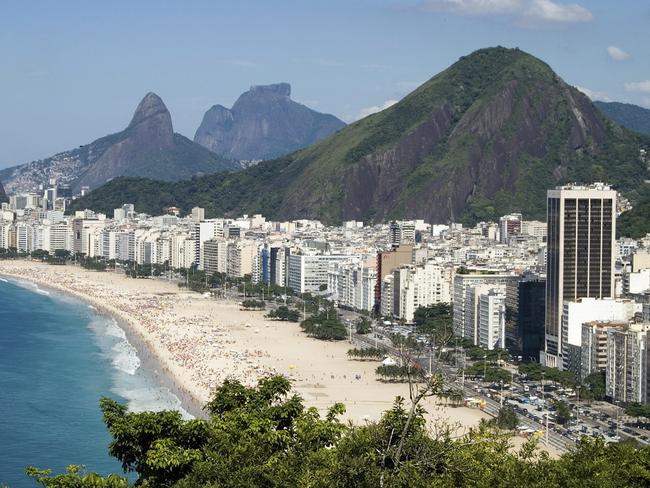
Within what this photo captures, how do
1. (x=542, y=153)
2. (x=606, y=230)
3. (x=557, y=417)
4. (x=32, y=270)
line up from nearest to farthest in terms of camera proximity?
1. (x=557, y=417)
2. (x=606, y=230)
3. (x=32, y=270)
4. (x=542, y=153)

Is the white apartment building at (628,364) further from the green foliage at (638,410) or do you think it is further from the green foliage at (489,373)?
the green foliage at (489,373)

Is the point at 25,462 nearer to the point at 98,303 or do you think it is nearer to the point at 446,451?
the point at 446,451

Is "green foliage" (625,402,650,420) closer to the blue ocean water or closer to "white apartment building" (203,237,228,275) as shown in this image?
the blue ocean water

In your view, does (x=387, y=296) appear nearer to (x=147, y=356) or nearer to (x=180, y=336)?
(x=180, y=336)

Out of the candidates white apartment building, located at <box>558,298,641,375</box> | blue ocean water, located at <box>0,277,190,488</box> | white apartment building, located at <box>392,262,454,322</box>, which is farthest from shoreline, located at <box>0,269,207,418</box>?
white apartment building, located at <box>558,298,641,375</box>

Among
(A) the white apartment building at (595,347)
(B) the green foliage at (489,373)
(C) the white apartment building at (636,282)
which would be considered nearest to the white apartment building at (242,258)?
(C) the white apartment building at (636,282)

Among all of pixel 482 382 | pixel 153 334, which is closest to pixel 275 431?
pixel 482 382
